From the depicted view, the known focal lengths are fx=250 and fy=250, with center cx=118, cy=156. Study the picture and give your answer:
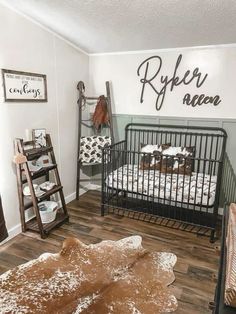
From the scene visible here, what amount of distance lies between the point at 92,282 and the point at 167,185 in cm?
126

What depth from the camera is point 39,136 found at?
2.73 meters

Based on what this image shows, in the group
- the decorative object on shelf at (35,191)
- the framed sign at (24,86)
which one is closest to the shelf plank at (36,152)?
the decorative object on shelf at (35,191)

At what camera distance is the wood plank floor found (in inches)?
74.1

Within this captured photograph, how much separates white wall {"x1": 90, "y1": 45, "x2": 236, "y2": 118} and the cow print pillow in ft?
1.57

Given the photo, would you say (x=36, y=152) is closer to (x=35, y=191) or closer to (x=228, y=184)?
(x=35, y=191)

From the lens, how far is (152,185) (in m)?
2.75

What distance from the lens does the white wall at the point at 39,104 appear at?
237cm

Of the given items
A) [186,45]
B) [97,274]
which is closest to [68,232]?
[97,274]

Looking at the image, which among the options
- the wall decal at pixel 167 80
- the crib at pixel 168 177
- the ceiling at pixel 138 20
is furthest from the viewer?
the wall decal at pixel 167 80

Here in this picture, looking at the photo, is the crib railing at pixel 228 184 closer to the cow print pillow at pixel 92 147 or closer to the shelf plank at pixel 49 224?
the cow print pillow at pixel 92 147

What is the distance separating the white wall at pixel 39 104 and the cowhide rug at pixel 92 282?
2.49 feet

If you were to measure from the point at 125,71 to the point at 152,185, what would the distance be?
160 centimetres

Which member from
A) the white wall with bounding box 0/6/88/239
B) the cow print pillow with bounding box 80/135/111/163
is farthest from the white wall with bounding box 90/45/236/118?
the cow print pillow with bounding box 80/135/111/163

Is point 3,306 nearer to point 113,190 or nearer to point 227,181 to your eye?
→ point 113,190
